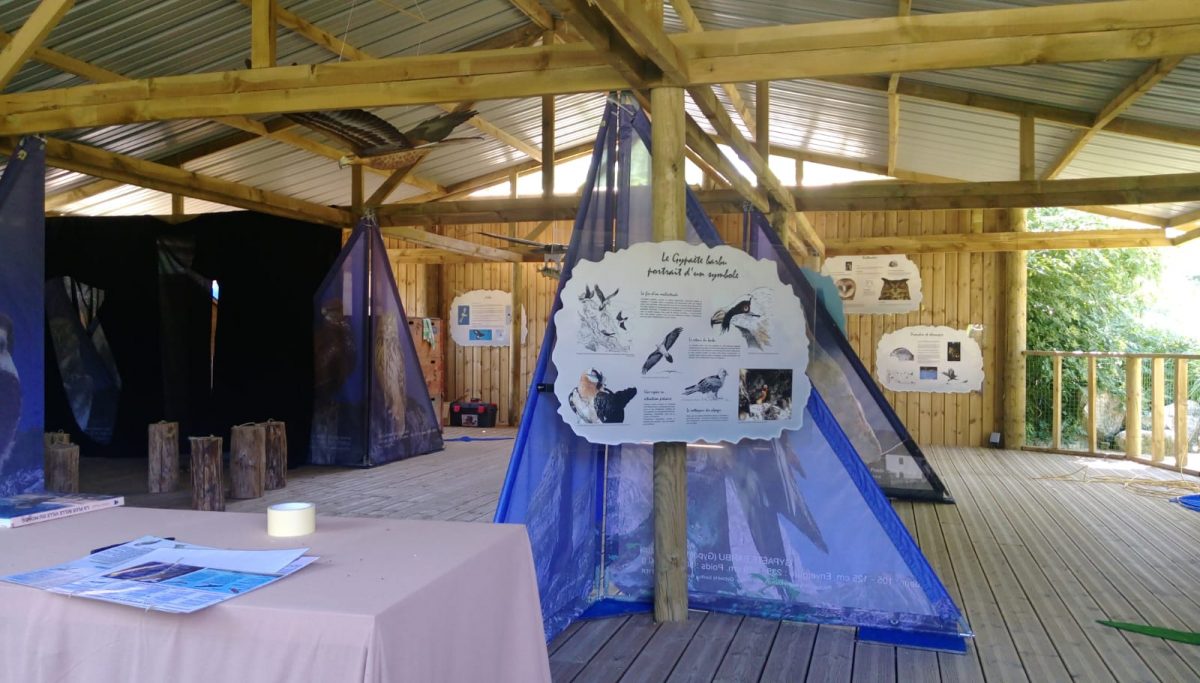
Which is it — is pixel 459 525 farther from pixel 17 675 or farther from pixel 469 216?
pixel 469 216

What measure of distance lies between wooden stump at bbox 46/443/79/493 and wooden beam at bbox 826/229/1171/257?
28.3ft

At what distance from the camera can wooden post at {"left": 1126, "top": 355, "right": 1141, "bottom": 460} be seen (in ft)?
31.0

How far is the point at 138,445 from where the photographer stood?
8836 mm

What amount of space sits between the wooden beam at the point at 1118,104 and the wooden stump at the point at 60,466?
301 inches

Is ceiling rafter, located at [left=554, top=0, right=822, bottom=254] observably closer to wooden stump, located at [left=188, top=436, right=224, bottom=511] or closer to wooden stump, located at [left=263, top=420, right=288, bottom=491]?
wooden stump, located at [left=188, top=436, right=224, bottom=511]

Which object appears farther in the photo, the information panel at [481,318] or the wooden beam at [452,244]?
the information panel at [481,318]

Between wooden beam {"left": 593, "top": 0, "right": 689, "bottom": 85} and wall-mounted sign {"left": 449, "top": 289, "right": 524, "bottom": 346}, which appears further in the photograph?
wall-mounted sign {"left": 449, "top": 289, "right": 524, "bottom": 346}

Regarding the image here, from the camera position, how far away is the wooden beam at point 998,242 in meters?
9.80

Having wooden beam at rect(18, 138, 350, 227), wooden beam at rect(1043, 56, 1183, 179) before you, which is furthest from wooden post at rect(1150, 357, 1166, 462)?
wooden beam at rect(18, 138, 350, 227)

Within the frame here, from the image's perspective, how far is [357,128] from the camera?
227 inches

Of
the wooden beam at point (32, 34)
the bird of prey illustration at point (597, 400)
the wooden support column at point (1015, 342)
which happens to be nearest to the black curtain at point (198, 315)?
the wooden beam at point (32, 34)

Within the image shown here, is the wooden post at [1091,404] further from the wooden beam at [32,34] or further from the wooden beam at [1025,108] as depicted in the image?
the wooden beam at [32,34]

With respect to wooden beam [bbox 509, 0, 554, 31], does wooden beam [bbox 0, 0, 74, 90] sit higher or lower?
lower

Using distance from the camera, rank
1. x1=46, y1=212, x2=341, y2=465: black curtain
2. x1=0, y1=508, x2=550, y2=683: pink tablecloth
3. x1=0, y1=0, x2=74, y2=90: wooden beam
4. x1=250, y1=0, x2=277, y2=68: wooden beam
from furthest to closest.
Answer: x1=46, y1=212, x2=341, y2=465: black curtain → x1=250, y1=0, x2=277, y2=68: wooden beam → x1=0, y1=0, x2=74, y2=90: wooden beam → x1=0, y1=508, x2=550, y2=683: pink tablecloth
